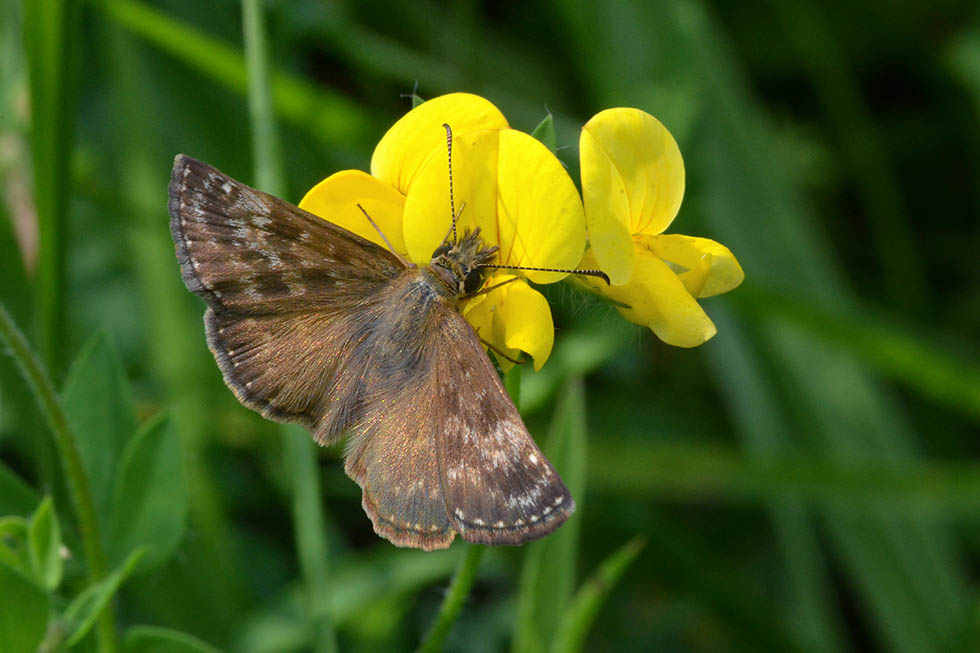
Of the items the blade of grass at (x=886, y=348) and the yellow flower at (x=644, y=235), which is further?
the blade of grass at (x=886, y=348)

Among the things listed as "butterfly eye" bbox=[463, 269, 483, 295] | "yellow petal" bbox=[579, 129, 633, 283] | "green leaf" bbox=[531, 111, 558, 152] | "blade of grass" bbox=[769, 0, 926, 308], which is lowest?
"blade of grass" bbox=[769, 0, 926, 308]

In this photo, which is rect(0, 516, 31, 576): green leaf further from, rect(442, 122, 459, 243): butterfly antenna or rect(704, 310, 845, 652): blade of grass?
rect(704, 310, 845, 652): blade of grass

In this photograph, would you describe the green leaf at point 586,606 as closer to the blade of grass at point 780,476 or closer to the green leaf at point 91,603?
the green leaf at point 91,603

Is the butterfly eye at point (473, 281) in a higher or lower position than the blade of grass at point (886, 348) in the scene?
higher

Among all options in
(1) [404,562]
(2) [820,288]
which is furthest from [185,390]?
(2) [820,288]

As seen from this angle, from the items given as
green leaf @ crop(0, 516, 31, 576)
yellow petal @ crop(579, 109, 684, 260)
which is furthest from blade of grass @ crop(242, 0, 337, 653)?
yellow petal @ crop(579, 109, 684, 260)

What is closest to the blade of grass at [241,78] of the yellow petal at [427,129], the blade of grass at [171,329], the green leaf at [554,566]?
the blade of grass at [171,329]
